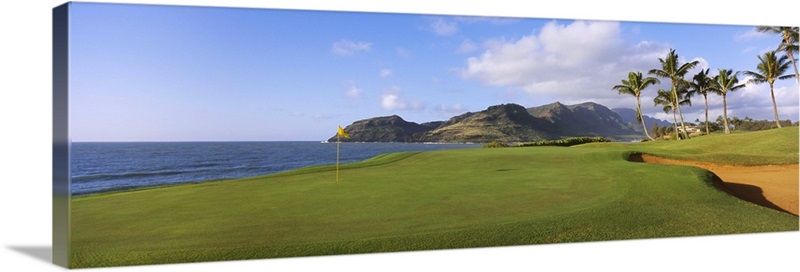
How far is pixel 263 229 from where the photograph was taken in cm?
653

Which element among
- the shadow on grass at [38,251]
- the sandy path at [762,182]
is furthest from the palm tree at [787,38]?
the shadow on grass at [38,251]

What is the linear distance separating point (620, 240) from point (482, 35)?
11.4ft

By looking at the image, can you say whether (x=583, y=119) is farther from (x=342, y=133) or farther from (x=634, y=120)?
(x=342, y=133)

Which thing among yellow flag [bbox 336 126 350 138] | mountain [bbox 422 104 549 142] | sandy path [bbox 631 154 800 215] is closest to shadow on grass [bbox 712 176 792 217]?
sandy path [bbox 631 154 800 215]

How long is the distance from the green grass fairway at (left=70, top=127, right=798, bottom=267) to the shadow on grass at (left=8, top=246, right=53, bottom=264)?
0.84 m

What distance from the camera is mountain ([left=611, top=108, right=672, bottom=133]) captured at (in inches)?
324

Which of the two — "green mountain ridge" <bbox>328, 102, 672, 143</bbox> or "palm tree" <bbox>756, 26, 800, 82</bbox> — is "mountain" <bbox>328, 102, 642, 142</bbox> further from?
"palm tree" <bbox>756, 26, 800, 82</bbox>

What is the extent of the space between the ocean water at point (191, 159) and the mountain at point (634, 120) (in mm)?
2404

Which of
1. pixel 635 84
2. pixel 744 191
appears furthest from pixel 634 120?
pixel 744 191

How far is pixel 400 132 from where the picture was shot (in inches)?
297

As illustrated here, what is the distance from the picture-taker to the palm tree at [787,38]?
843 cm

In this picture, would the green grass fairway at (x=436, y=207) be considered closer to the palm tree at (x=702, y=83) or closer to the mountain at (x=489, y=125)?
the mountain at (x=489, y=125)

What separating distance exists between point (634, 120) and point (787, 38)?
277 centimetres

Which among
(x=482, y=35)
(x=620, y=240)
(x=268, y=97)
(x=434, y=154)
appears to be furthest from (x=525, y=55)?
(x=268, y=97)
